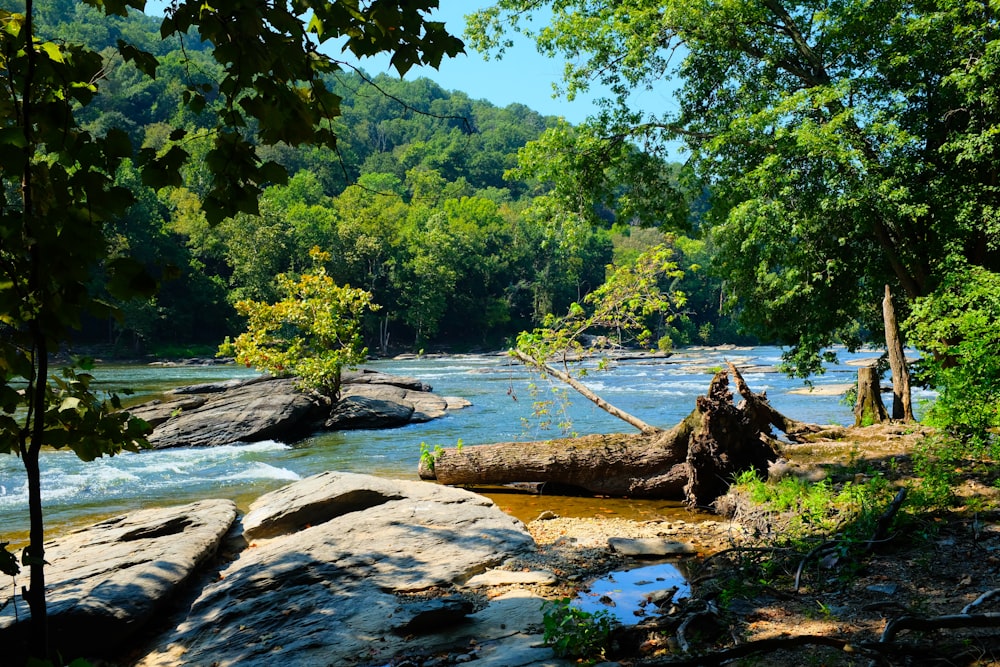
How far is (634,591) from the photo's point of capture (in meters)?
5.40

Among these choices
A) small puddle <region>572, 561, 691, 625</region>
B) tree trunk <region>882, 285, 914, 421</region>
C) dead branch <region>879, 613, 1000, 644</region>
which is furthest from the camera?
tree trunk <region>882, 285, 914, 421</region>

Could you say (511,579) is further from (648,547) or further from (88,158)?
(88,158)

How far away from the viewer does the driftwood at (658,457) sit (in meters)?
8.78

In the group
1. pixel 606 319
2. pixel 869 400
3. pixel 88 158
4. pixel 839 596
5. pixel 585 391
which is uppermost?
pixel 88 158

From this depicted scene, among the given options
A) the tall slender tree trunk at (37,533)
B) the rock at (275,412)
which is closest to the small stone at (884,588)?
the tall slender tree trunk at (37,533)

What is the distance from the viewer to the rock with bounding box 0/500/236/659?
16.4 ft

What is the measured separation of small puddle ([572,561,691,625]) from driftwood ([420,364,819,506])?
113 inches

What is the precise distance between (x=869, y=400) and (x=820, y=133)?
3983 mm

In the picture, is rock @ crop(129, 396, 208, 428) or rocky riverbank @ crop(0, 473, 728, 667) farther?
rock @ crop(129, 396, 208, 428)

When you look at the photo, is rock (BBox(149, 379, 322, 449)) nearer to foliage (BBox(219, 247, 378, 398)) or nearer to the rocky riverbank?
foliage (BBox(219, 247, 378, 398))

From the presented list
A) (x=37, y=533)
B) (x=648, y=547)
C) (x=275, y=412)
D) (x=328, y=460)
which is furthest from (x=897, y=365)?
(x=275, y=412)

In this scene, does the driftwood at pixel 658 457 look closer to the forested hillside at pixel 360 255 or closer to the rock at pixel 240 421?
the rock at pixel 240 421

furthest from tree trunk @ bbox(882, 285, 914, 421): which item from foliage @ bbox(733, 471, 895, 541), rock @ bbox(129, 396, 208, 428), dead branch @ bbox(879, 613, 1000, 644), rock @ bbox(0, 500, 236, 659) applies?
rock @ bbox(129, 396, 208, 428)

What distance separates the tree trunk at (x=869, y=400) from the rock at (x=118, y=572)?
847cm
